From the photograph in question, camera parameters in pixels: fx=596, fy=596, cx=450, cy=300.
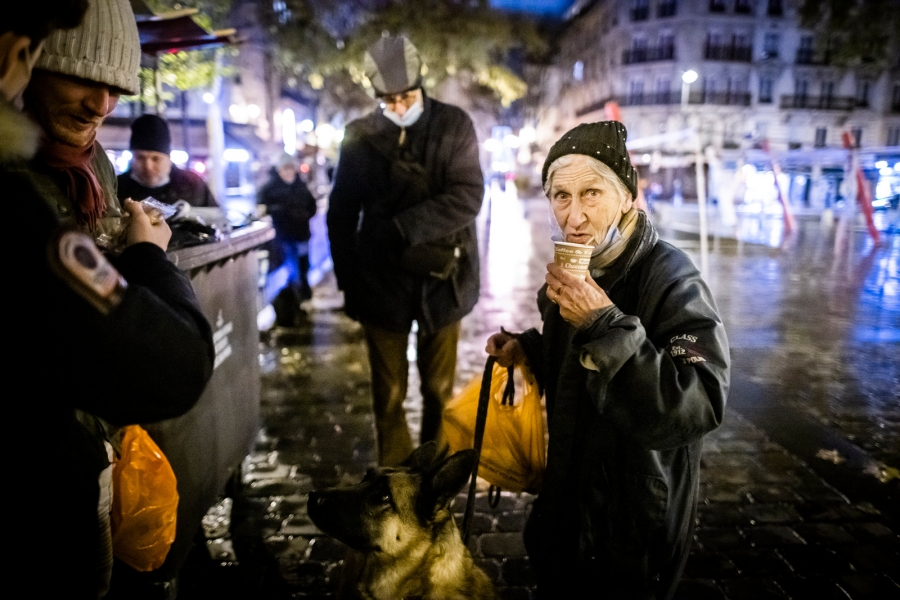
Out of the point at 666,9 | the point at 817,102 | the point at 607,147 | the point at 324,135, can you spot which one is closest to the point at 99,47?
the point at 607,147

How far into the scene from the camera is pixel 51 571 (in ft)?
3.70

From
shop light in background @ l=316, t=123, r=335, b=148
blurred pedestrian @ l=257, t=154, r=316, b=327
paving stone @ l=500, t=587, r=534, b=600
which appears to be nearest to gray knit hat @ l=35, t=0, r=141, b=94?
paving stone @ l=500, t=587, r=534, b=600

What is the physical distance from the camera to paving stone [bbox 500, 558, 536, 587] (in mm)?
2941

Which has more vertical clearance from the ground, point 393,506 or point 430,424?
point 393,506

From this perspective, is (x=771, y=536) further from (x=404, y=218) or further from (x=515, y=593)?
(x=404, y=218)

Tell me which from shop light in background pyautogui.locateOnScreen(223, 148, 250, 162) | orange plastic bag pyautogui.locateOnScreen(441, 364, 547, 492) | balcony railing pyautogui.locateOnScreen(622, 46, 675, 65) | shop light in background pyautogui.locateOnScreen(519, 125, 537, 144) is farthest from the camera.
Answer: shop light in background pyautogui.locateOnScreen(519, 125, 537, 144)

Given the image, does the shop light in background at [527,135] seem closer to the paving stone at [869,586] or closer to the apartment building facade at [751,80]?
the apartment building facade at [751,80]

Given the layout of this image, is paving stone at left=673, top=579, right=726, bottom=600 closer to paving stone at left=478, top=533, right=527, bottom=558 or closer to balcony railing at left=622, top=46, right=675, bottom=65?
paving stone at left=478, top=533, right=527, bottom=558

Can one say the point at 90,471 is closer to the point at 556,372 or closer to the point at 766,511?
the point at 556,372

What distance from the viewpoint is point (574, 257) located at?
5.29 feet

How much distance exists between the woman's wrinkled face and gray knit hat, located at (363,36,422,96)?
150 centimetres

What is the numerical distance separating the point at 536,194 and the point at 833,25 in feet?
108

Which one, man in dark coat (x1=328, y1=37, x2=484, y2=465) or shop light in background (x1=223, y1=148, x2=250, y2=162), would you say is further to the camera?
shop light in background (x1=223, y1=148, x2=250, y2=162)

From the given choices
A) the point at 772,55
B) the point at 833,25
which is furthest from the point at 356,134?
the point at 772,55
